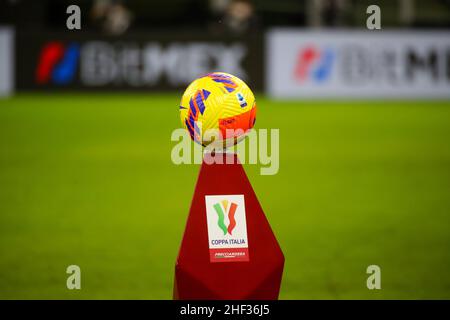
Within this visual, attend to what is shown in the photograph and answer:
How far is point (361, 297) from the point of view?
5.38 metres

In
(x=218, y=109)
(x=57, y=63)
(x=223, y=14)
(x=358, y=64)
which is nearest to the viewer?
(x=218, y=109)

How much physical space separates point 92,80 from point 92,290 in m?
15.2

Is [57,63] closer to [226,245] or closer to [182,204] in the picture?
[182,204]

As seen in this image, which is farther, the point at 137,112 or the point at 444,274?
the point at 137,112

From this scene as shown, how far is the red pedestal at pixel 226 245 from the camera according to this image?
4.35 metres

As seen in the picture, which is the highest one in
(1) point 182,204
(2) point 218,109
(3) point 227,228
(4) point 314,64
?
(2) point 218,109

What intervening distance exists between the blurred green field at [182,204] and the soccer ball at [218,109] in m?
1.41

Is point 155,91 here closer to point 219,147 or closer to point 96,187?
point 96,187

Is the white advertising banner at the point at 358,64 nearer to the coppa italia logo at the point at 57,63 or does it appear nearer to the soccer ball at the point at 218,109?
the coppa italia logo at the point at 57,63

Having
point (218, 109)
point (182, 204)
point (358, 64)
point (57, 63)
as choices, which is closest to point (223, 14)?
point (358, 64)

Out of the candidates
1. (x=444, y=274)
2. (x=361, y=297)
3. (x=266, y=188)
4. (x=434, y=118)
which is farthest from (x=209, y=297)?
(x=434, y=118)

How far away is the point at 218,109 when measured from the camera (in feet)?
14.4

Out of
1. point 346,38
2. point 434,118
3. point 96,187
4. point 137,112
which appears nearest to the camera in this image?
point 96,187

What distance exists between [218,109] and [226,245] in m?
0.71
